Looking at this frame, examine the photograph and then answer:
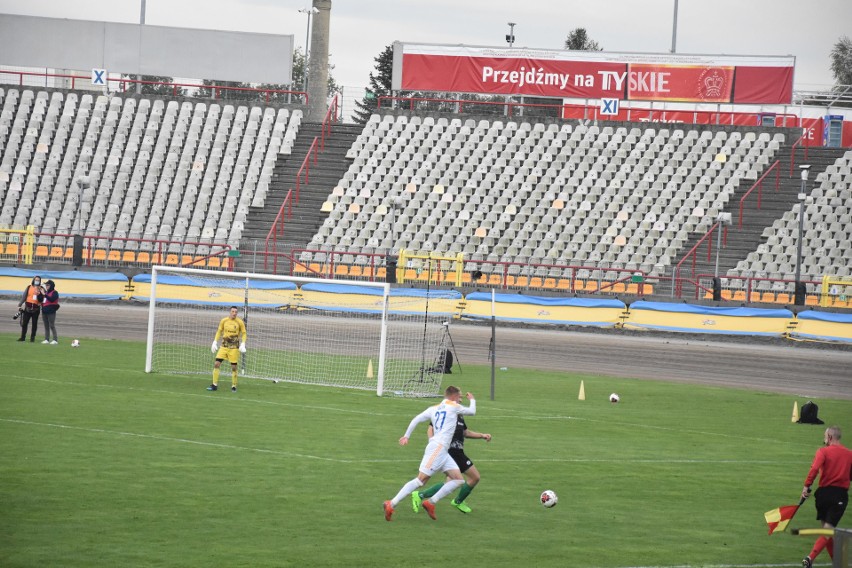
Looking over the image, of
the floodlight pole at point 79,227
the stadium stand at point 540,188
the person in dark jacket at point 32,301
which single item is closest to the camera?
the person in dark jacket at point 32,301

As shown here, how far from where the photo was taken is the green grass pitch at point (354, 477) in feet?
43.4

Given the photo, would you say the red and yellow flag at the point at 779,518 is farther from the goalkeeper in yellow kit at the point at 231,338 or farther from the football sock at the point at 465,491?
the goalkeeper in yellow kit at the point at 231,338

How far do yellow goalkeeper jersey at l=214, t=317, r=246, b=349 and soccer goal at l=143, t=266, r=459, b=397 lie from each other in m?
2.24

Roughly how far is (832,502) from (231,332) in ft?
49.1

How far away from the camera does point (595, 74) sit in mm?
58625

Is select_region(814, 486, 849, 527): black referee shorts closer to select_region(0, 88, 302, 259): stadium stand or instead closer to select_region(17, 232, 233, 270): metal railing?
select_region(17, 232, 233, 270): metal railing

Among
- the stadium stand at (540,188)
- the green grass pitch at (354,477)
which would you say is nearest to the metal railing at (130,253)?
the stadium stand at (540,188)

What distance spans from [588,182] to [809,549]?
39193mm

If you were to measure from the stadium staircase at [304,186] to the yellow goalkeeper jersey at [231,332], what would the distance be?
79.6 feet

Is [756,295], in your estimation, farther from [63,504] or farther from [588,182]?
[63,504]

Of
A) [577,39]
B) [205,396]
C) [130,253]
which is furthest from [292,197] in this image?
[577,39]

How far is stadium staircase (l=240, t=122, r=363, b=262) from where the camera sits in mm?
53281

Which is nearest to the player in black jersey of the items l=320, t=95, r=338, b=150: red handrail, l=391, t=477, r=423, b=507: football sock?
l=391, t=477, r=423, b=507: football sock

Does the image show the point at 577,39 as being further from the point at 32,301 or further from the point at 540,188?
the point at 32,301
